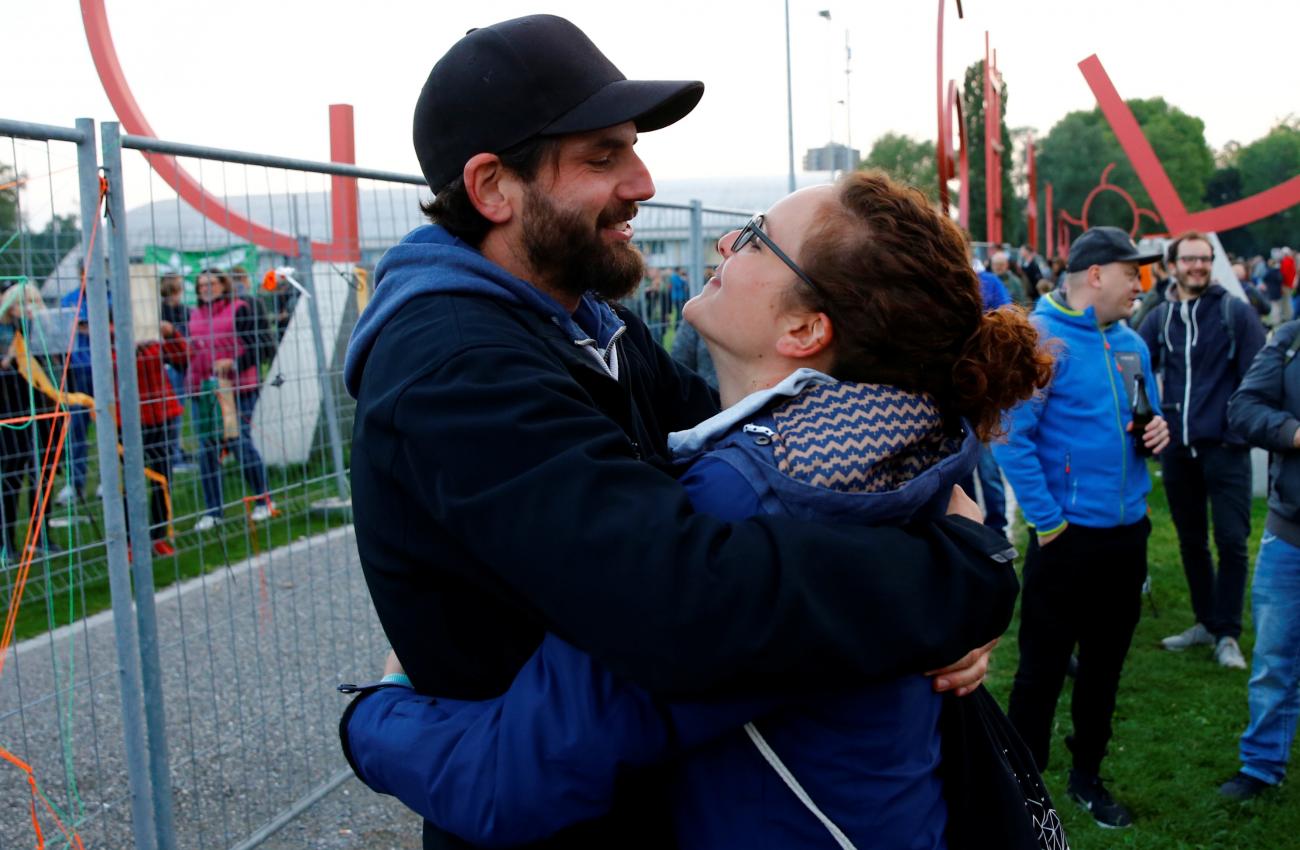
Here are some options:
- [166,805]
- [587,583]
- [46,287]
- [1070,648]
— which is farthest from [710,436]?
[1070,648]

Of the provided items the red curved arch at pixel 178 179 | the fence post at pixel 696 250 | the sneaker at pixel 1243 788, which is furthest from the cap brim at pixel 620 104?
the fence post at pixel 696 250

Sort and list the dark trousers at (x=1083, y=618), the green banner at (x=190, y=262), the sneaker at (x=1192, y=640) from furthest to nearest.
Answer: the sneaker at (x=1192, y=640) → the dark trousers at (x=1083, y=618) → the green banner at (x=190, y=262)

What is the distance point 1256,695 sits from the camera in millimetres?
4375

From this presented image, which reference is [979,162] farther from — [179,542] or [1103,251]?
[1103,251]

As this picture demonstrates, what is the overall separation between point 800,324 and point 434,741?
727 mm

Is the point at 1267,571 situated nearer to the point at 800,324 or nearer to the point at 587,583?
the point at 800,324

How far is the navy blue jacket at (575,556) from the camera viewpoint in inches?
46.5

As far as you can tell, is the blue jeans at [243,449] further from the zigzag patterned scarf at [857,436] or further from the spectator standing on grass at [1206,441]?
the spectator standing on grass at [1206,441]

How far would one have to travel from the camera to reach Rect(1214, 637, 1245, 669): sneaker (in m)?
5.79

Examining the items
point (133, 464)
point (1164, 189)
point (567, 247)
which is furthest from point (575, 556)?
point (1164, 189)

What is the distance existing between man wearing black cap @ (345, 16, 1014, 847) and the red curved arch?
6.44 feet

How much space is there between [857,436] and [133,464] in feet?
7.28

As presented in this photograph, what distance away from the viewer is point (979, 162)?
66.6 m

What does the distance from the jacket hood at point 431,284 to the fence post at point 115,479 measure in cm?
147
